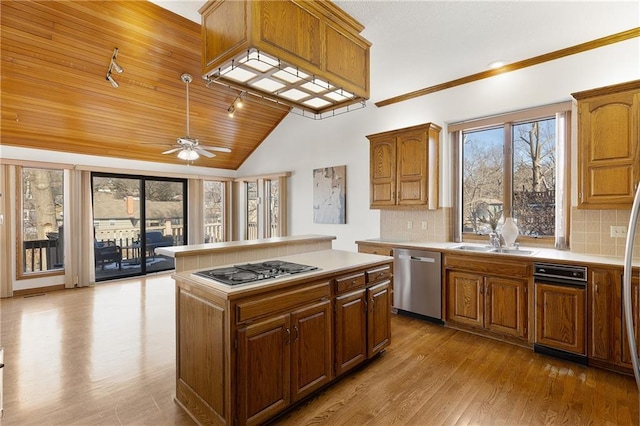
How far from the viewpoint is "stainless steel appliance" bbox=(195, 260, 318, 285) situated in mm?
1975

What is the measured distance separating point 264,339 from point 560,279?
2.69 meters

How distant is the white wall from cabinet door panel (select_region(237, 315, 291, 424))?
10.2 feet

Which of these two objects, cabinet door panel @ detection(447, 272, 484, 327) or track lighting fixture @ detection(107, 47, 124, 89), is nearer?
cabinet door panel @ detection(447, 272, 484, 327)

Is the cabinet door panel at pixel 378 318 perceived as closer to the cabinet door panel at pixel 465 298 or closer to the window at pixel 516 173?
the cabinet door panel at pixel 465 298

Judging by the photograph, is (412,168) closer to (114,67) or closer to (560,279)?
(560,279)

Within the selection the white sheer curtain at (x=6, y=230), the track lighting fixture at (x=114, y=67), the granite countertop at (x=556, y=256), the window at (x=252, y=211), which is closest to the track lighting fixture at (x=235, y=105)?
the track lighting fixture at (x=114, y=67)

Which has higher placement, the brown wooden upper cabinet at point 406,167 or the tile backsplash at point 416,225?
the brown wooden upper cabinet at point 406,167

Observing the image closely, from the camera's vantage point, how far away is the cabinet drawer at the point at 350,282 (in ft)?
7.93

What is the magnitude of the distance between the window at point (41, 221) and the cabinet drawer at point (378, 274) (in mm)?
5773

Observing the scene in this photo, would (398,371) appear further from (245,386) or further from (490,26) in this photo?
(490,26)

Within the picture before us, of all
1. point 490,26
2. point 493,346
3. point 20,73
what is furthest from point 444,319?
point 20,73

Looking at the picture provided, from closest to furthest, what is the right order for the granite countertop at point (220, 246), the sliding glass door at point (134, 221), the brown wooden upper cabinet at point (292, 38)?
the brown wooden upper cabinet at point (292, 38) < the granite countertop at point (220, 246) < the sliding glass door at point (134, 221)

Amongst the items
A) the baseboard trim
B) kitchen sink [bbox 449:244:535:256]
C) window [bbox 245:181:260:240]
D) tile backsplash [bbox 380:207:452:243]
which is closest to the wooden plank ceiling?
window [bbox 245:181:260:240]

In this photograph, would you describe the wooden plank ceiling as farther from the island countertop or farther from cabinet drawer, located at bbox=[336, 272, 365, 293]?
cabinet drawer, located at bbox=[336, 272, 365, 293]
